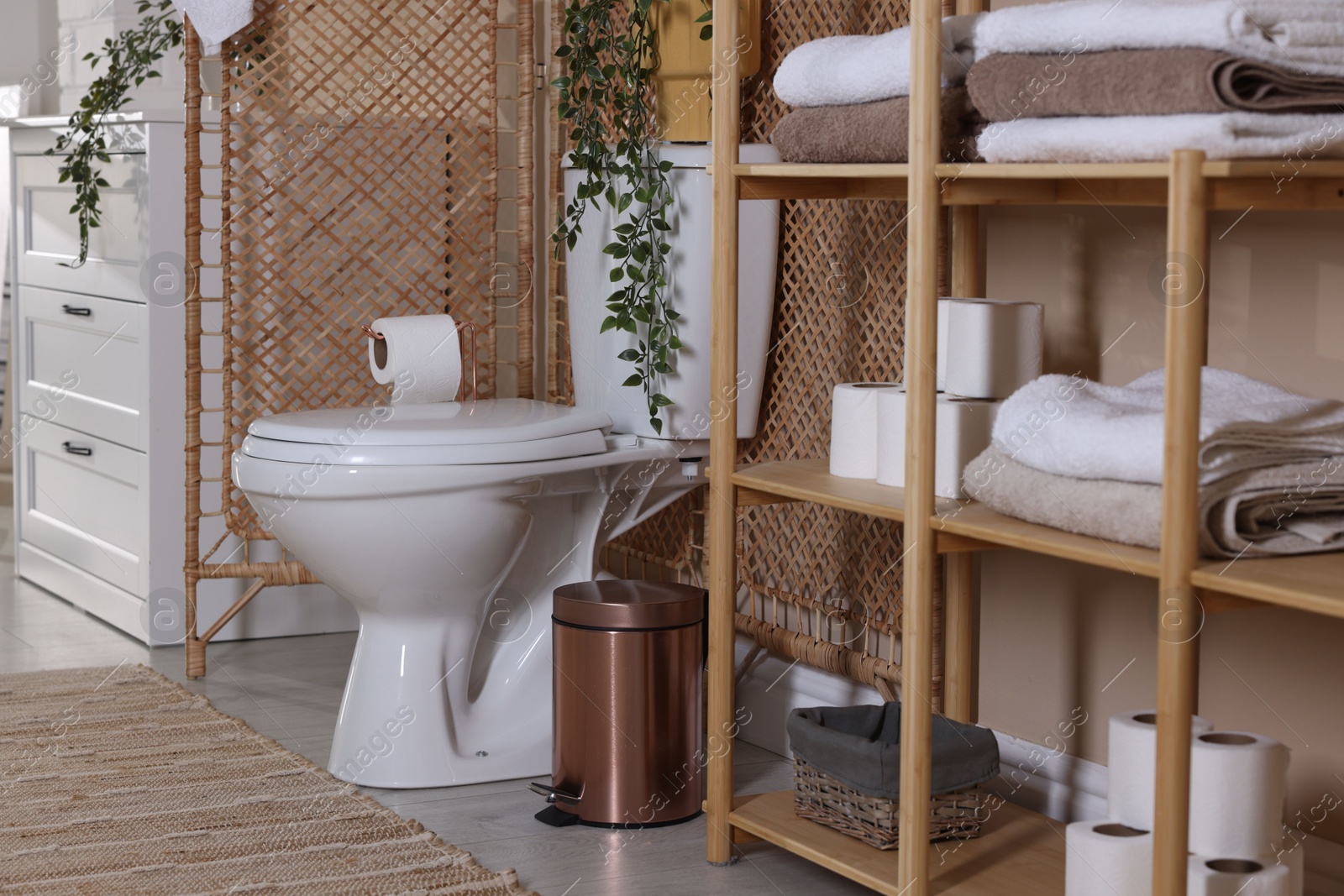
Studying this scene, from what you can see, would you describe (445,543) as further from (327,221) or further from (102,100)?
(102,100)

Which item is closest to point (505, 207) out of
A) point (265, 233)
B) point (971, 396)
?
point (265, 233)

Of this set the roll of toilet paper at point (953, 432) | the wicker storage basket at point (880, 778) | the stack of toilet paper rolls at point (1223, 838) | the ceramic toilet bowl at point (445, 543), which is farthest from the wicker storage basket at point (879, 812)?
the ceramic toilet bowl at point (445, 543)

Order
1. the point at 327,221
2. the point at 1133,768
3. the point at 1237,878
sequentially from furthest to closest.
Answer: the point at 327,221
the point at 1133,768
the point at 1237,878

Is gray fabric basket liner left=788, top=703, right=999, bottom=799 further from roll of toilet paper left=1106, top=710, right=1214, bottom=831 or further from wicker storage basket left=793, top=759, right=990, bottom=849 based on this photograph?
roll of toilet paper left=1106, top=710, right=1214, bottom=831

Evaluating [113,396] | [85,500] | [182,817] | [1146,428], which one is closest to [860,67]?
[1146,428]

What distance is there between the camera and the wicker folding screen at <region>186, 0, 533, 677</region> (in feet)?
8.79

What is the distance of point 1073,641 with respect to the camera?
1.80 metres

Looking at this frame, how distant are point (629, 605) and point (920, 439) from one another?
1.85 ft

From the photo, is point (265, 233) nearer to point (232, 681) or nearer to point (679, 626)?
point (232, 681)

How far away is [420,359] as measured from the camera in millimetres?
2209

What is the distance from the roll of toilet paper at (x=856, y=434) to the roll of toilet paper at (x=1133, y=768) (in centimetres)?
40

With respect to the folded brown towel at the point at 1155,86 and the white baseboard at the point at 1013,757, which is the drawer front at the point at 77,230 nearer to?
the white baseboard at the point at 1013,757

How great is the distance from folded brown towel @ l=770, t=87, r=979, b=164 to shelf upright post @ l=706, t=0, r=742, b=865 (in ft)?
0.23

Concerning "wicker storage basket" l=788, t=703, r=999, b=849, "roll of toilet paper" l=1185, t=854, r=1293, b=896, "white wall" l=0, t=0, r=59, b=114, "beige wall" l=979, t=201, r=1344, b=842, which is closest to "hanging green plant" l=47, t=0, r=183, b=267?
"white wall" l=0, t=0, r=59, b=114
